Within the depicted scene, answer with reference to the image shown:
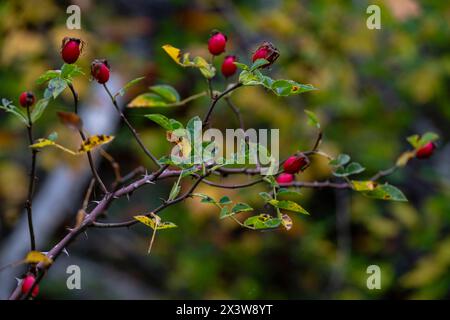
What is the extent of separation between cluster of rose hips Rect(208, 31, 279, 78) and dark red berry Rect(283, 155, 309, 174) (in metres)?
0.13

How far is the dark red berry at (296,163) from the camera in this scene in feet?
2.49

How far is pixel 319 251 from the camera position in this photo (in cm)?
244

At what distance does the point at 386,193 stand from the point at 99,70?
17.5 inches

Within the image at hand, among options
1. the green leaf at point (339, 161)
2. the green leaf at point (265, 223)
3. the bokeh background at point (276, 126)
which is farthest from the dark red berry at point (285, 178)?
the bokeh background at point (276, 126)

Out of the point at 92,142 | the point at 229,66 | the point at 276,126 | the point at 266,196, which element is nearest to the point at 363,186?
the point at 266,196

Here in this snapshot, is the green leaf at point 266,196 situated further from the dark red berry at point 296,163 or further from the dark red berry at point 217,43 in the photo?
the dark red berry at point 217,43

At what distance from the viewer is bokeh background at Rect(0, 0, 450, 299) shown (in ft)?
7.42

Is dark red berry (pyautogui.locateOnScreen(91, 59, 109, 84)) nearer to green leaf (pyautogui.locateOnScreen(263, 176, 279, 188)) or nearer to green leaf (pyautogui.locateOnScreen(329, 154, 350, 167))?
green leaf (pyautogui.locateOnScreen(263, 176, 279, 188))

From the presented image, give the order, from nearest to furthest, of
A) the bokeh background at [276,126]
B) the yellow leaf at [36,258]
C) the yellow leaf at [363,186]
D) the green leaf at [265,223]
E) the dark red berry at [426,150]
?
the yellow leaf at [36,258] → the green leaf at [265,223] → the yellow leaf at [363,186] → the dark red berry at [426,150] → the bokeh background at [276,126]

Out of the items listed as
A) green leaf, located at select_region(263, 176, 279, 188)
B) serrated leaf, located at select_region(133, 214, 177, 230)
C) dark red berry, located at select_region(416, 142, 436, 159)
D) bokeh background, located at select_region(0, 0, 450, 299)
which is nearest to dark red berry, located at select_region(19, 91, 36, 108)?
serrated leaf, located at select_region(133, 214, 177, 230)

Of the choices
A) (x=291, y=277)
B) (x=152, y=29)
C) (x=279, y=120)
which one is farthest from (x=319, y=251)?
(x=152, y=29)

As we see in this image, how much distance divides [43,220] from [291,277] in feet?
3.58

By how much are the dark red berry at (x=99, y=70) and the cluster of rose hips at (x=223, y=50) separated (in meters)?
0.17
